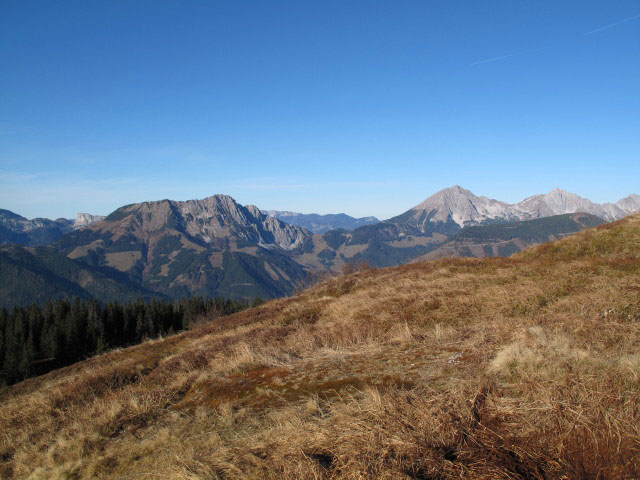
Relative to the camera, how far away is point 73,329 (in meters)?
82.0

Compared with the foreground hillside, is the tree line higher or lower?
lower

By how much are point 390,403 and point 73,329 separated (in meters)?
98.9

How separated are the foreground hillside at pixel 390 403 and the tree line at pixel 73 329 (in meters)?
70.3

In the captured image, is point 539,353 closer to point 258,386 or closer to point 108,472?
point 258,386

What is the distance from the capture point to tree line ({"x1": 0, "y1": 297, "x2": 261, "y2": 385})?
237 feet

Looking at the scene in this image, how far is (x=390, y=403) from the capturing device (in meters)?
5.22

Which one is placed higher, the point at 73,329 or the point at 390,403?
the point at 390,403

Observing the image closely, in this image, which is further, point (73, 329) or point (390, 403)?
point (73, 329)

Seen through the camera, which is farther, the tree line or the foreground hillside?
the tree line

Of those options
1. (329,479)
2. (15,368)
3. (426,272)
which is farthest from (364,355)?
(15,368)

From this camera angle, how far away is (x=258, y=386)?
816cm

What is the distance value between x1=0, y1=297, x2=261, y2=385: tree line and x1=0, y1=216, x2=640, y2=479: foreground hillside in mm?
70340

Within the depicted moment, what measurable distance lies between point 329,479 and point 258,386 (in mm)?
4552

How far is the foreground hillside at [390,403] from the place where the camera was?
3.97 meters
